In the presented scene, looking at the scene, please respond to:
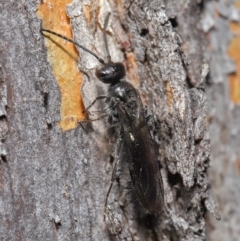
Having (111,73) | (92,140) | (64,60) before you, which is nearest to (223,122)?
(111,73)

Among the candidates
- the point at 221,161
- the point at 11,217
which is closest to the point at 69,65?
the point at 11,217

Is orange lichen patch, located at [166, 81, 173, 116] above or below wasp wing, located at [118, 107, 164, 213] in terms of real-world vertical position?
above

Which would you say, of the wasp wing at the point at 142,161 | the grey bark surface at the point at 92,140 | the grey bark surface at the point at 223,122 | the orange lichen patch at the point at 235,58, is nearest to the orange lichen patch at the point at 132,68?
the grey bark surface at the point at 92,140

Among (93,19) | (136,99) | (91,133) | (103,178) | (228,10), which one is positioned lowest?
(103,178)

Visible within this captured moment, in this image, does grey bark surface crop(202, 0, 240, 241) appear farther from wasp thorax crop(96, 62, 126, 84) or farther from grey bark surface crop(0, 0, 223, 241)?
wasp thorax crop(96, 62, 126, 84)

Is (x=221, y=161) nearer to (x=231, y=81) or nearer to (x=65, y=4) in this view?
(x=231, y=81)

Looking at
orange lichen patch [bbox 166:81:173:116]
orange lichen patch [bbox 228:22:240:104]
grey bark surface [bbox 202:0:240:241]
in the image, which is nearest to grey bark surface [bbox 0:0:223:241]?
orange lichen patch [bbox 166:81:173:116]
